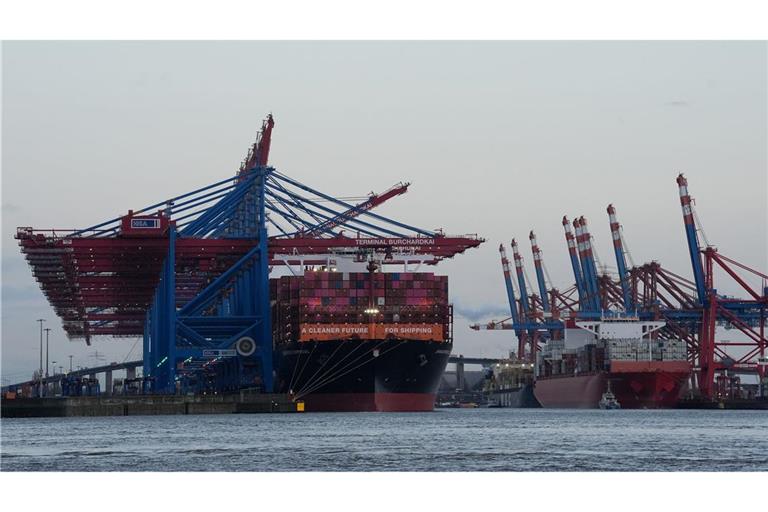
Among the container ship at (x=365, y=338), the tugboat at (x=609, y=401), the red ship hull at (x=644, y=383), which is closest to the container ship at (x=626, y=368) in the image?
the red ship hull at (x=644, y=383)

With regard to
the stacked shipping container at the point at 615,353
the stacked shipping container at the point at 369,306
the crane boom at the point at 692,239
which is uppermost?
the crane boom at the point at 692,239

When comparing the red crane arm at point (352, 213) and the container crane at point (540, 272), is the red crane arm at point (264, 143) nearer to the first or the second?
the red crane arm at point (352, 213)

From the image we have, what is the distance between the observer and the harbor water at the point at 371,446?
155ft

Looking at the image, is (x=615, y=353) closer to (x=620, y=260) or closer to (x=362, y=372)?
(x=620, y=260)

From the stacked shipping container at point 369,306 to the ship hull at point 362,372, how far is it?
734 mm

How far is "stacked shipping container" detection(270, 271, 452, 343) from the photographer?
95062mm

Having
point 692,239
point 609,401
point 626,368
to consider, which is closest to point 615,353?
point 626,368

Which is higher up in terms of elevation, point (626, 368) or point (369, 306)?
point (369, 306)

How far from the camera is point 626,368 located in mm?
130000

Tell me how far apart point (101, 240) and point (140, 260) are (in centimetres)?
869

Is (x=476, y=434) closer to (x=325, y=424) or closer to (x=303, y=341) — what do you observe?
(x=325, y=424)

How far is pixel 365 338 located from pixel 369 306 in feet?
9.40

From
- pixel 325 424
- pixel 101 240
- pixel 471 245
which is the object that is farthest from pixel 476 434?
pixel 101 240

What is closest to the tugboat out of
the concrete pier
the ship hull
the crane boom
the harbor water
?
the crane boom
